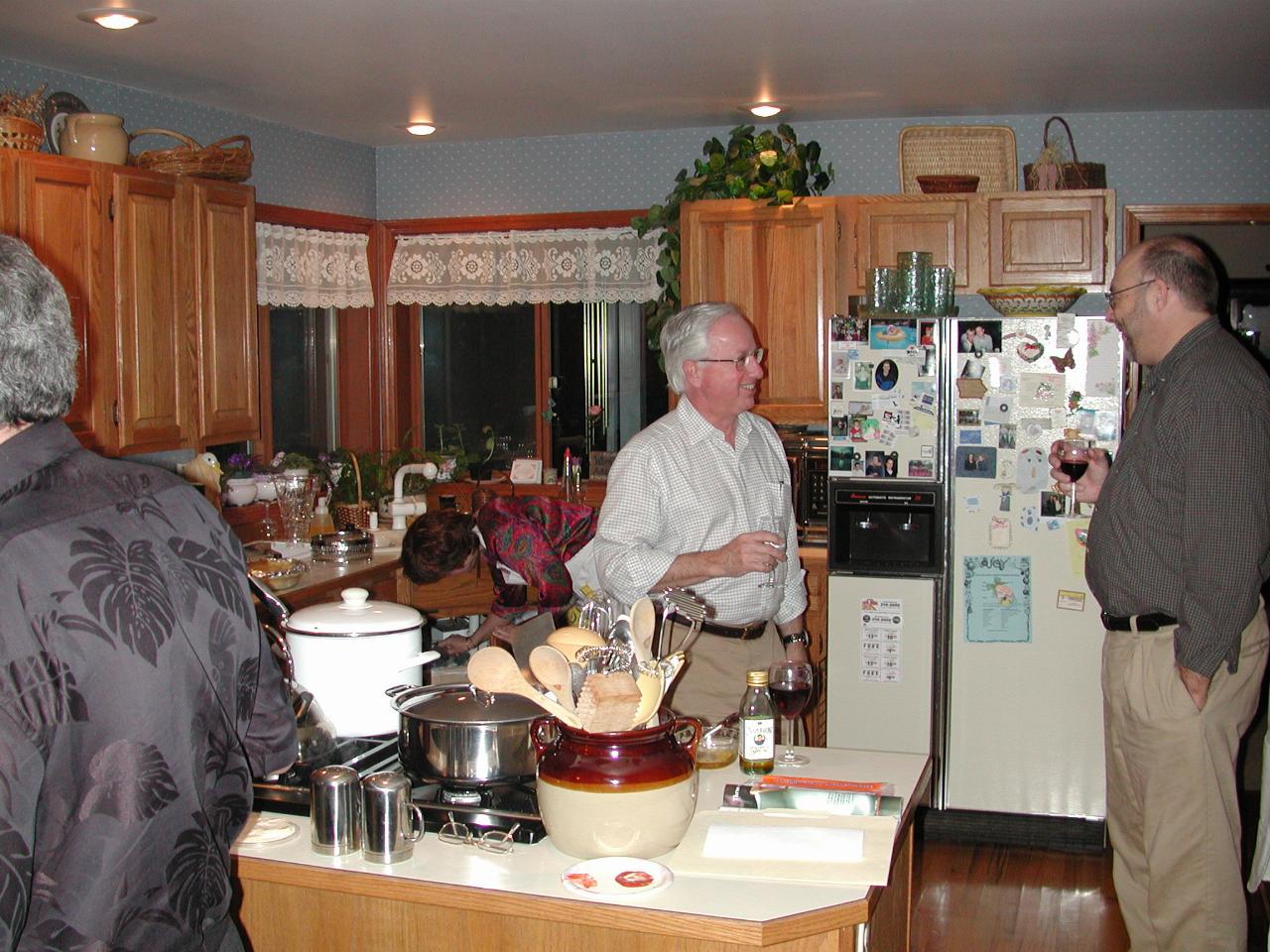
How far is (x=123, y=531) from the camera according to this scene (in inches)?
48.1

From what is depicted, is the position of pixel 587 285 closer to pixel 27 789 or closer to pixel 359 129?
pixel 359 129

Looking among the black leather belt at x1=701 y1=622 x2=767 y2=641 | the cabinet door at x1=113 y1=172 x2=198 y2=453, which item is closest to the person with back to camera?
the black leather belt at x1=701 y1=622 x2=767 y2=641

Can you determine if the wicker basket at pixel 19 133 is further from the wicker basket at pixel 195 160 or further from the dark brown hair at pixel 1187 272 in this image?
the dark brown hair at pixel 1187 272

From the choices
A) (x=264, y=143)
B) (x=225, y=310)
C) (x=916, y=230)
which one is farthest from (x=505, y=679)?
(x=264, y=143)

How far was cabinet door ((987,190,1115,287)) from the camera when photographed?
4.43 meters

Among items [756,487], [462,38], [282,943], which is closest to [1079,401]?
[756,487]

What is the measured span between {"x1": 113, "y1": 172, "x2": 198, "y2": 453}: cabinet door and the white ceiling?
18.4 inches

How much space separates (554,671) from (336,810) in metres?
0.38

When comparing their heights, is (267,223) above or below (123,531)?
above

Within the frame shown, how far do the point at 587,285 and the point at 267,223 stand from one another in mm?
1360

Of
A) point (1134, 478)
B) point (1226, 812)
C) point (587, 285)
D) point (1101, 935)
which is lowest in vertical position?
point (1101, 935)

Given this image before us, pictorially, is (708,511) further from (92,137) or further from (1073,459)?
(92,137)

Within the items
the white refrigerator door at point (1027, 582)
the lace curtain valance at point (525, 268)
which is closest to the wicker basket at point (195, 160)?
the lace curtain valance at point (525, 268)

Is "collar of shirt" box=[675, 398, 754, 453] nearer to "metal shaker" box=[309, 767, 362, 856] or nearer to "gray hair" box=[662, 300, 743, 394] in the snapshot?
"gray hair" box=[662, 300, 743, 394]
